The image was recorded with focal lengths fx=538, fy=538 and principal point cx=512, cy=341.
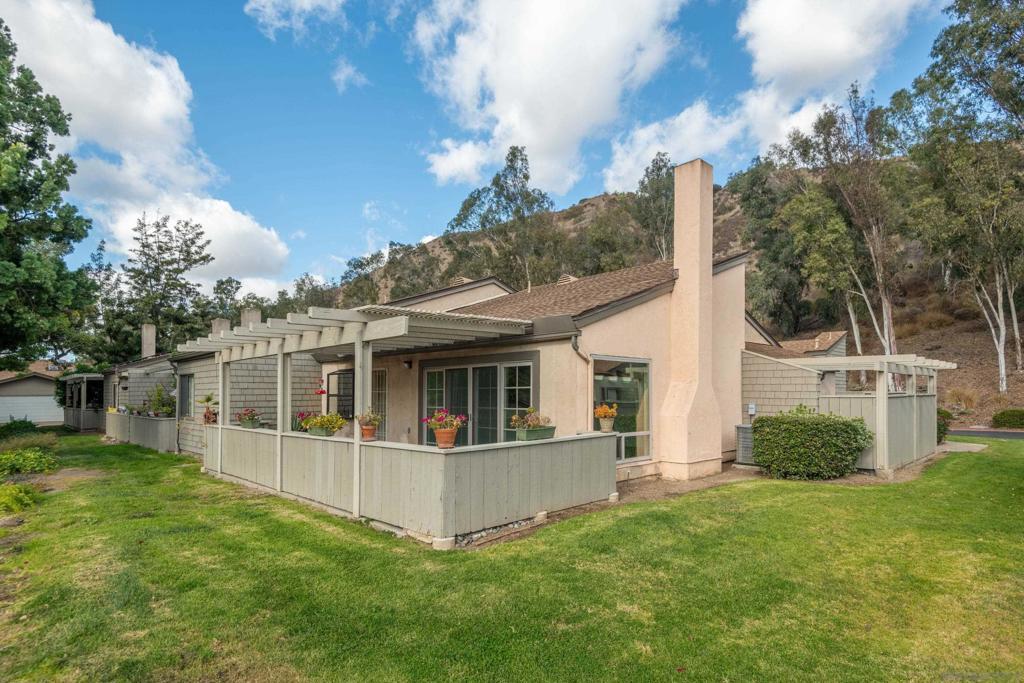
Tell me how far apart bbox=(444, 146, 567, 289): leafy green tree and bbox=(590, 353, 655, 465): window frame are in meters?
24.4

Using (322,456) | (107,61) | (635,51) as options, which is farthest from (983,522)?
(107,61)

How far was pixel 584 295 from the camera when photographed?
35.4ft

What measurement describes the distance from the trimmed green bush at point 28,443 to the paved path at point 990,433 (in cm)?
2888

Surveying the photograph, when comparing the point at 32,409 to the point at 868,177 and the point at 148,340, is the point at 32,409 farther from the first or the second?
the point at 868,177

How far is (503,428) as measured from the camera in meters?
9.23

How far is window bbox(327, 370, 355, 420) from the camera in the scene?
13297 mm

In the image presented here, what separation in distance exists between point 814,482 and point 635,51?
45.3ft

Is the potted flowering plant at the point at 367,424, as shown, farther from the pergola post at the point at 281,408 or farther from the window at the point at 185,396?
the window at the point at 185,396

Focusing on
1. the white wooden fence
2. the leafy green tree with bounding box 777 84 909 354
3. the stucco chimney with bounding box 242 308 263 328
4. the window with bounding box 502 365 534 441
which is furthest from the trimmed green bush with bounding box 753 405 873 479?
the leafy green tree with bounding box 777 84 909 354

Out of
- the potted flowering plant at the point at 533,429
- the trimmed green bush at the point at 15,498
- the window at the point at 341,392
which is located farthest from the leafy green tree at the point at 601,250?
the trimmed green bush at the point at 15,498

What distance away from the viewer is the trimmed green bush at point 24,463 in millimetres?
11584

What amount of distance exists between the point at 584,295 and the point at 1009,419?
68.3 feet

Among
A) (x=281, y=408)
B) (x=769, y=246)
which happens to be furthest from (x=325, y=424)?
(x=769, y=246)

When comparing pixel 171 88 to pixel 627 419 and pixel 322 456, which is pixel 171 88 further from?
pixel 627 419
